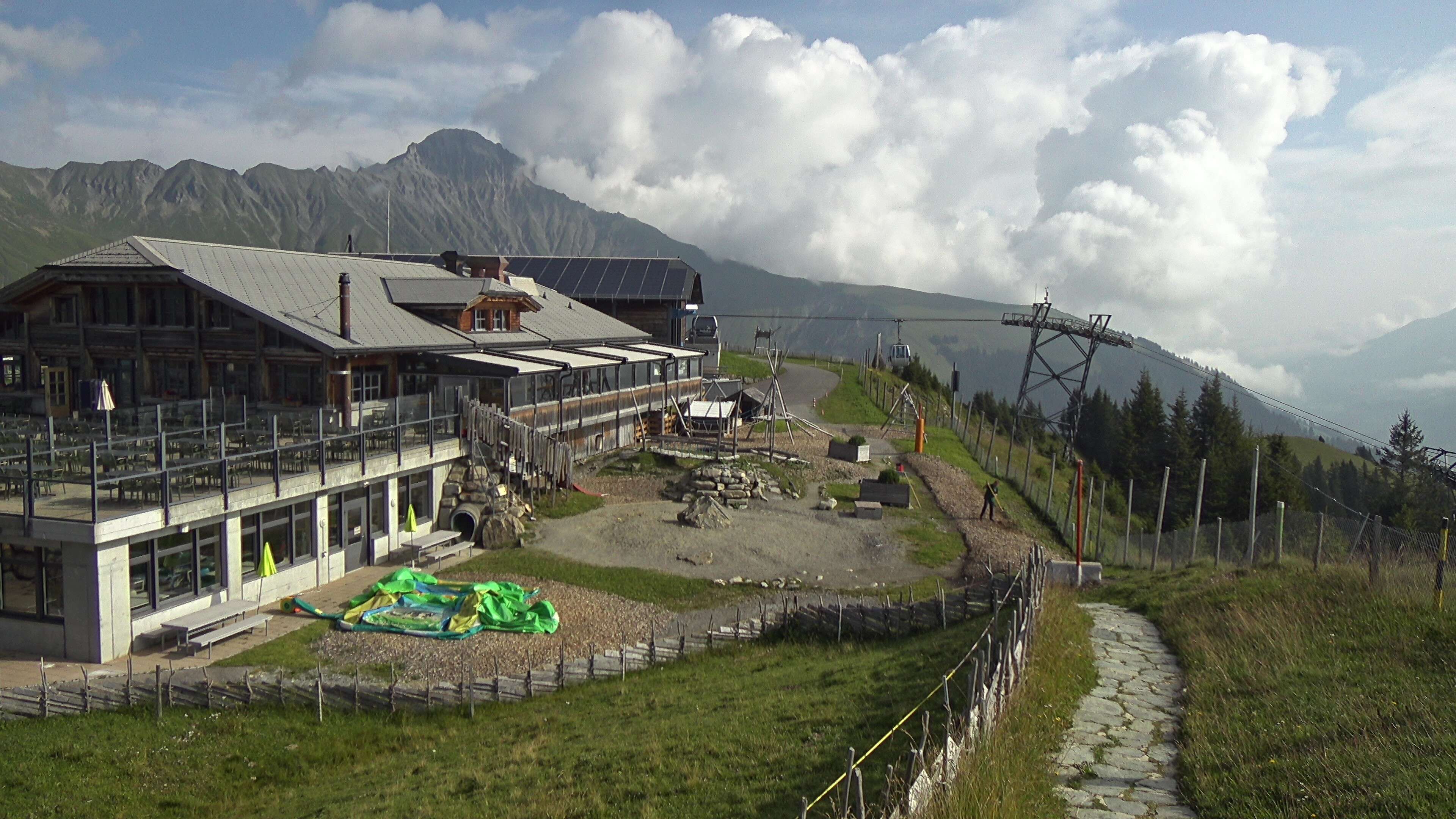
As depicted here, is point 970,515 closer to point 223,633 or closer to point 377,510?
point 377,510

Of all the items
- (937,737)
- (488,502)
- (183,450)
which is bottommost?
(488,502)

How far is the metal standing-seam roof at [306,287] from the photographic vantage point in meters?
30.0

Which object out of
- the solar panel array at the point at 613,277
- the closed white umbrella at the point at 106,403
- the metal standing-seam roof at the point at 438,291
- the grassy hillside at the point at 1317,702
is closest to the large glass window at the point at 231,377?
the closed white umbrella at the point at 106,403

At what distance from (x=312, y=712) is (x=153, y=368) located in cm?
2085

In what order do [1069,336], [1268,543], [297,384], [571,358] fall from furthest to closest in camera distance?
[1069,336] → [571,358] → [297,384] → [1268,543]

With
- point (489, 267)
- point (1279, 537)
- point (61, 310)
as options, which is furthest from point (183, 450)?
point (489, 267)

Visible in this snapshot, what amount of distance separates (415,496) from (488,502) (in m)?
2.20

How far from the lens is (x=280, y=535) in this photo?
23234mm

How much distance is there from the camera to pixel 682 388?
5016cm

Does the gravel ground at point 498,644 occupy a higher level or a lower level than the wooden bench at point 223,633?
lower

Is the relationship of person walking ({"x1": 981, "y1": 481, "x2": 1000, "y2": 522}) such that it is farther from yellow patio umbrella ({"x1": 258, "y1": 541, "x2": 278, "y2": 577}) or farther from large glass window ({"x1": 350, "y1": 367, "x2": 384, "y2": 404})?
yellow patio umbrella ({"x1": 258, "y1": 541, "x2": 278, "y2": 577})

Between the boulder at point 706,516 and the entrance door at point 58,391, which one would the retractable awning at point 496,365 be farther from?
the entrance door at point 58,391

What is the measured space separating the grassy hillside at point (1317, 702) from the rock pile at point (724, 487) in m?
19.3

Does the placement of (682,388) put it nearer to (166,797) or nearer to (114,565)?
(114,565)
